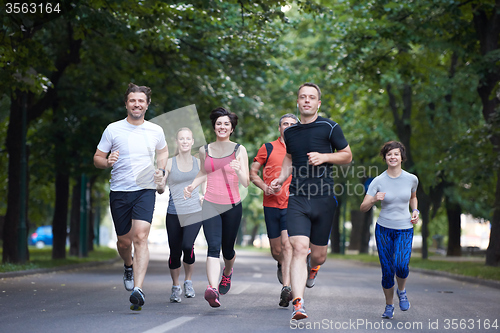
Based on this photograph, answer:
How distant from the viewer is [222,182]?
27.3 ft

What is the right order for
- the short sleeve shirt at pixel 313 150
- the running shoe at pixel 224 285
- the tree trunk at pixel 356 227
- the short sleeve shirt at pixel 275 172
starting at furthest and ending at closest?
the tree trunk at pixel 356 227 → the short sleeve shirt at pixel 275 172 → the running shoe at pixel 224 285 → the short sleeve shirt at pixel 313 150

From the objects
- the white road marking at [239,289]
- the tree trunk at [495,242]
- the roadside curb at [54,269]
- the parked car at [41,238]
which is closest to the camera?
the white road marking at [239,289]

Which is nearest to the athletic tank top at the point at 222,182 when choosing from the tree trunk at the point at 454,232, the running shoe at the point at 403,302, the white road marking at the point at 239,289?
the running shoe at the point at 403,302

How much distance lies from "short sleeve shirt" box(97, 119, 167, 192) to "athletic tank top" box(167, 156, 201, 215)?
35.0 inches

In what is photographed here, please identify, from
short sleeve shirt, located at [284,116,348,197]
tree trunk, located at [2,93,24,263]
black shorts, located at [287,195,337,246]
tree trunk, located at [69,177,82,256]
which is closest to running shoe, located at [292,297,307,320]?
black shorts, located at [287,195,337,246]

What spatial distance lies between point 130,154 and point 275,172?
6.58 feet

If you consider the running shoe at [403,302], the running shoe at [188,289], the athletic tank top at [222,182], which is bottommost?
the running shoe at [188,289]

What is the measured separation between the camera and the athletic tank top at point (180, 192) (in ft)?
29.3

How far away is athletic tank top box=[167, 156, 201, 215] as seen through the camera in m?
8.92

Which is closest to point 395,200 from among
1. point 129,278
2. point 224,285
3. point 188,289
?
point 224,285

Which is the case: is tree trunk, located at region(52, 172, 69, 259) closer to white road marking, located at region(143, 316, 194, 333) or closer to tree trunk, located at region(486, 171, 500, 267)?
tree trunk, located at region(486, 171, 500, 267)

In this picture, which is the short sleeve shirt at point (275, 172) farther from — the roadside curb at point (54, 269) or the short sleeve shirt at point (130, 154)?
the roadside curb at point (54, 269)

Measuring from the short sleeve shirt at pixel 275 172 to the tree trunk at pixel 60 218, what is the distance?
1575cm

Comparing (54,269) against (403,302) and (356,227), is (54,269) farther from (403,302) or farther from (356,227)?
(356,227)
